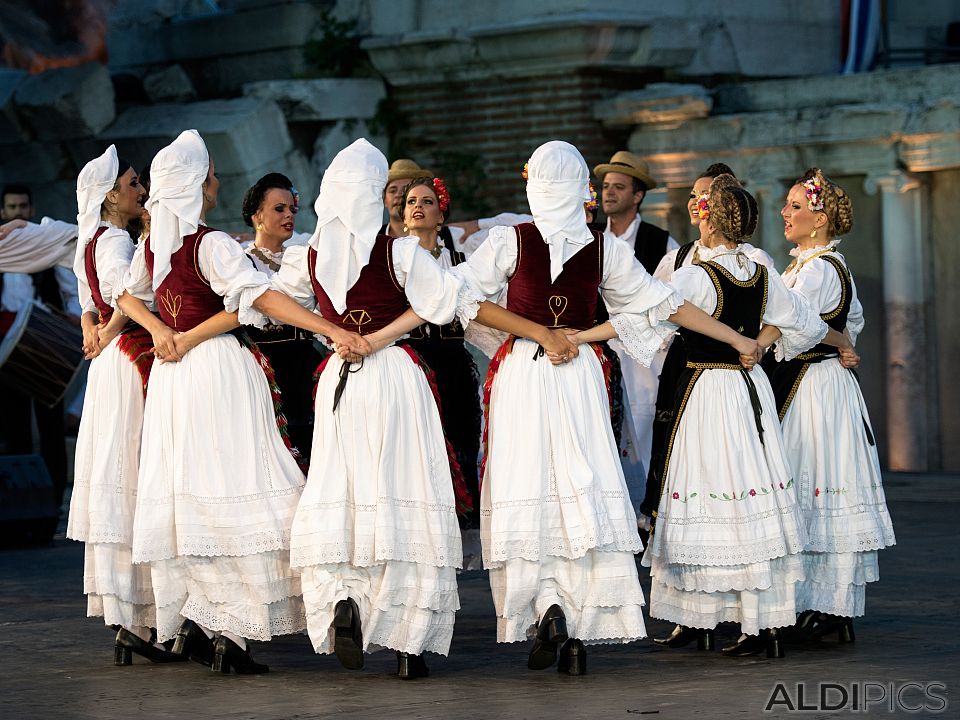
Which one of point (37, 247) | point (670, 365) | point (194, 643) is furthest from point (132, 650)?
point (37, 247)

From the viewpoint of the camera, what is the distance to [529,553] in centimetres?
646

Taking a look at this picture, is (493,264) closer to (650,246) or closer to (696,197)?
(696,197)

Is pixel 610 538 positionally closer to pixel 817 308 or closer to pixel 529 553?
pixel 529 553

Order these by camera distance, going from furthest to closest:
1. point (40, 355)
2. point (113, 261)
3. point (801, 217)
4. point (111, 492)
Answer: point (40, 355) < point (801, 217) < point (113, 261) < point (111, 492)

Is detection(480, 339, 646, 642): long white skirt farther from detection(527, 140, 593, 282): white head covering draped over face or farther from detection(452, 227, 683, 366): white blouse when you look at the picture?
detection(527, 140, 593, 282): white head covering draped over face

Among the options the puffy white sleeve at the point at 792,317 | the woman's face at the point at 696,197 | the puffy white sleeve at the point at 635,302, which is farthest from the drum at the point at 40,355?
the puffy white sleeve at the point at 792,317

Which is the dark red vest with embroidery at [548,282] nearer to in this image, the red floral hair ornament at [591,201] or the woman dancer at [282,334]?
the red floral hair ornament at [591,201]

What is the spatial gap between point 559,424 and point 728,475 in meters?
0.68

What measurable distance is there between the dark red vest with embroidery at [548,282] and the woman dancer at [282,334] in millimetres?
1448

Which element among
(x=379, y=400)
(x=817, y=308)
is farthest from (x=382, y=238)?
(x=817, y=308)

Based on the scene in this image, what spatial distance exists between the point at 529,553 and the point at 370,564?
55 centimetres

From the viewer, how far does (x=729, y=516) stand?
266 inches

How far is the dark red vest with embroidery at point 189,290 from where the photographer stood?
6676mm

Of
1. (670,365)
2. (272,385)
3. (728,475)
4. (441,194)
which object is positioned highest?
(441,194)
